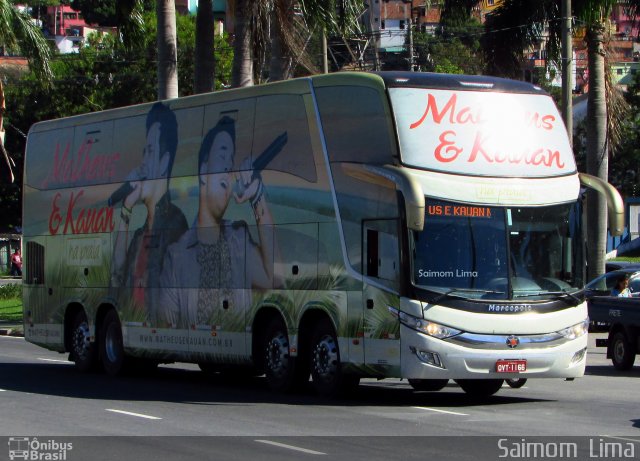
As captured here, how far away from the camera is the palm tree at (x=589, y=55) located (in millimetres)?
31531

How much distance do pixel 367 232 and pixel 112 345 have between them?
7.31 meters

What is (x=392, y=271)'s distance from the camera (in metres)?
15.3

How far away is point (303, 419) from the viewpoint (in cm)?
1414

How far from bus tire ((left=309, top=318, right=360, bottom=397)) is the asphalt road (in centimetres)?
22

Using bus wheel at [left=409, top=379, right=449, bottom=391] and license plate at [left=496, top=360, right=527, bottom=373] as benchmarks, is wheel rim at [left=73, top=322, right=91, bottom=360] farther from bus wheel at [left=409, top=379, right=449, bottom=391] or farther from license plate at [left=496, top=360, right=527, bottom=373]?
license plate at [left=496, top=360, right=527, bottom=373]

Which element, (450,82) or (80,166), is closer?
(450,82)

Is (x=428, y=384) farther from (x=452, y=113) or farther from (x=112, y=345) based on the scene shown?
(x=112, y=345)

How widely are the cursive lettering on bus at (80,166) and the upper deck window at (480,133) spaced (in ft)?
24.1

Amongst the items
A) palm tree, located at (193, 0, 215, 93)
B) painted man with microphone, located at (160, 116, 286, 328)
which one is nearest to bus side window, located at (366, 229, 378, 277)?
painted man with microphone, located at (160, 116, 286, 328)

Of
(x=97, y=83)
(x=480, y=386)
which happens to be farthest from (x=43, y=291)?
(x=97, y=83)

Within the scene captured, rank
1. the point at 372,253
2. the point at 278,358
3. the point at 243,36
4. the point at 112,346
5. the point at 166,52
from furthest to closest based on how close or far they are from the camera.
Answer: the point at 166,52 < the point at 243,36 < the point at 112,346 < the point at 278,358 < the point at 372,253

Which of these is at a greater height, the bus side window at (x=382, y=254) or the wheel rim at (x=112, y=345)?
the bus side window at (x=382, y=254)

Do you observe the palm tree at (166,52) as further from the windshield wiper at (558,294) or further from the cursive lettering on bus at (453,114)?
the windshield wiper at (558,294)
